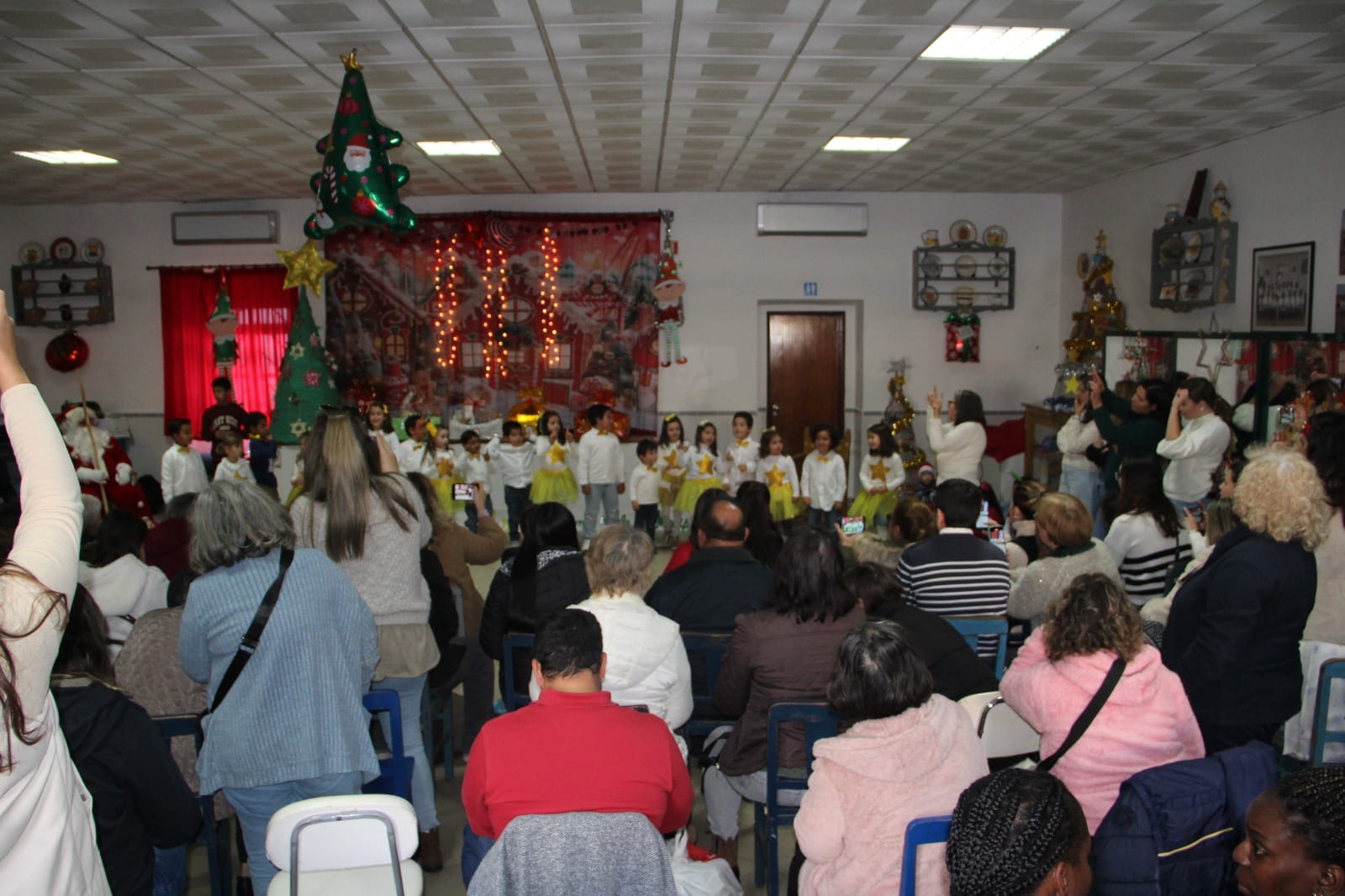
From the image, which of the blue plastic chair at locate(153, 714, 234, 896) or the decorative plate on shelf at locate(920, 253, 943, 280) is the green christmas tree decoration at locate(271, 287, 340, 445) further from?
the blue plastic chair at locate(153, 714, 234, 896)

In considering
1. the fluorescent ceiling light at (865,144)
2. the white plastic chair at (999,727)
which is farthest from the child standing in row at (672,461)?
the white plastic chair at (999,727)

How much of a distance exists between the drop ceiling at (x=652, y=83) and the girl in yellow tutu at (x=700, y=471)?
2.33m

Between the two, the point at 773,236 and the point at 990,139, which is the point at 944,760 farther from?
the point at 773,236

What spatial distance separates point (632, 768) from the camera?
73.4 inches

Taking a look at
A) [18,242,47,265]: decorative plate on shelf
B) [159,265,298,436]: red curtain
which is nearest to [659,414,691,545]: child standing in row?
[159,265,298,436]: red curtain

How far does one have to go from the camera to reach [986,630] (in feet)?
10.5

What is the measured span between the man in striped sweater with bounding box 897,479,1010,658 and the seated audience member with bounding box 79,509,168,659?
270 cm

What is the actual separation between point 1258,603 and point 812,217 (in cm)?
783

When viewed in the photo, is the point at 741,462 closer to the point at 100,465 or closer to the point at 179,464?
the point at 179,464

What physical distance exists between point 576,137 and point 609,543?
16.5ft

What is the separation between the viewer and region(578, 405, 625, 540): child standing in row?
804cm

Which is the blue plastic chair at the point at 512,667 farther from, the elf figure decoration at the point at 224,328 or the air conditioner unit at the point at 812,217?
the elf figure decoration at the point at 224,328

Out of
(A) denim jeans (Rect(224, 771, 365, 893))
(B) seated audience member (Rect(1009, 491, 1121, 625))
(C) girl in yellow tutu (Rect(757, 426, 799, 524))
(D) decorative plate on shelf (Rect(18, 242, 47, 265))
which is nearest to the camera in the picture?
(A) denim jeans (Rect(224, 771, 365, 893))

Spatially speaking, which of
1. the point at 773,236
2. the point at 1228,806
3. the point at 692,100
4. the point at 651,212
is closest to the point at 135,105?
the point at 692,100
